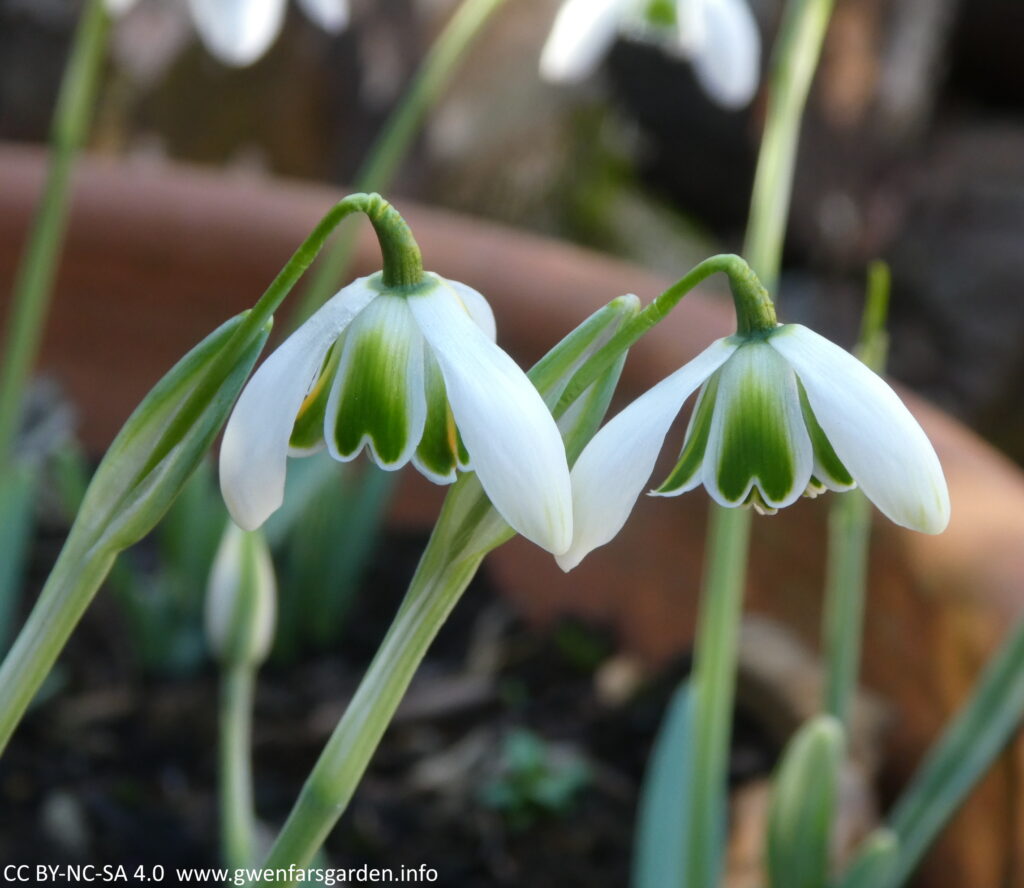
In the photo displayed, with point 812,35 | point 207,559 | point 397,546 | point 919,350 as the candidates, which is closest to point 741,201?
point 919,350

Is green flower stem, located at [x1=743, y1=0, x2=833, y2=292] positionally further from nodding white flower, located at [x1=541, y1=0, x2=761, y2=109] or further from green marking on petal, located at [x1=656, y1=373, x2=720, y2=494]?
green marking on petal, located at [x1=656, y1=373, x2=720, y2=494]

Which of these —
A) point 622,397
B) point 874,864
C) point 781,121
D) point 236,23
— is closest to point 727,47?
point 781,121

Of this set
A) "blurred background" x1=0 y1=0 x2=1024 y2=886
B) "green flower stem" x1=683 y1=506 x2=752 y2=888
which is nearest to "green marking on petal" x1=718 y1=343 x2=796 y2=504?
"green flower stem" x1=683 y1=506 x2=752 y2=888

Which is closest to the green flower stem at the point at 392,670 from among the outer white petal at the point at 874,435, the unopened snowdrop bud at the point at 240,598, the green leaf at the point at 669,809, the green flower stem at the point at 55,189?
the outer white petal at the point at 874,435

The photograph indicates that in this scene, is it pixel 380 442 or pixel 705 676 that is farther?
pixel 705 676

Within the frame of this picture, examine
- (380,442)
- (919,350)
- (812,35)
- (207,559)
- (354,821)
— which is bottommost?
(354,821)

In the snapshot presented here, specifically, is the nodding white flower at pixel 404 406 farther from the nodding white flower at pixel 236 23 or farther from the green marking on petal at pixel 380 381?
the nodding white flower at pixel 236 23

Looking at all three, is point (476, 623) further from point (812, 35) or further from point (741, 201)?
point (741, 201)
